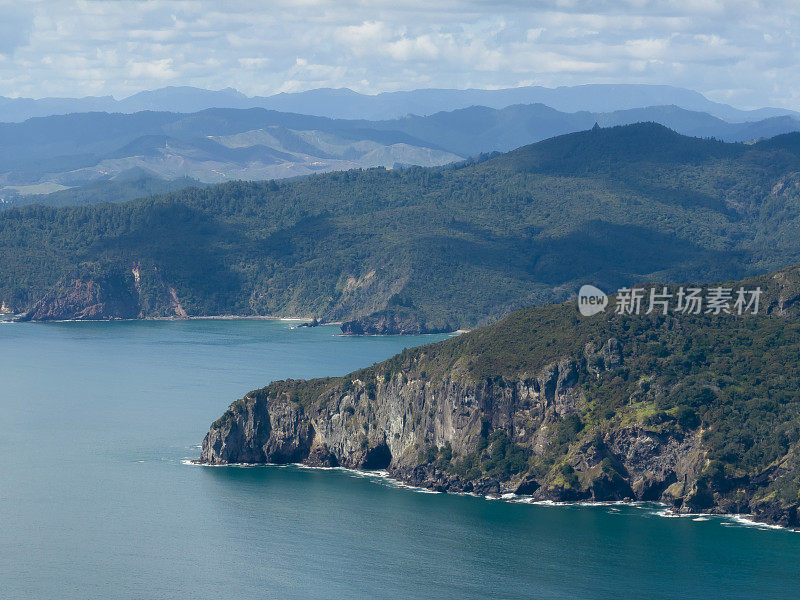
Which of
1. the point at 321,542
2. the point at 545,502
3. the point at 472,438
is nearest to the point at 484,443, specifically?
the point at 472,438

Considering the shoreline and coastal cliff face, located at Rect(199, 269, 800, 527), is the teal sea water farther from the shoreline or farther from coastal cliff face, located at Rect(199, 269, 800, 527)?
coastal cliff face, located at Rect(199, 269, 800, 527)

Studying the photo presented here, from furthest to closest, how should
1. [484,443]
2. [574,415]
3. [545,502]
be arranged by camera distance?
[484,443] < [574,415] < [545,502]

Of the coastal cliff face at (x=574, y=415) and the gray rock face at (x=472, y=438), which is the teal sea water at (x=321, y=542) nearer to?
the gray rock face at (x=472, y=438)

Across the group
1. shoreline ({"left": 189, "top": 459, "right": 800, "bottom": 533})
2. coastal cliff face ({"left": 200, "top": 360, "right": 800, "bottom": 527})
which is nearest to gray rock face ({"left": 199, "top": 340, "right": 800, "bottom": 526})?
coastal cliff face ({"left": 200, "top": 360, "right": 800, "bottom": 527})

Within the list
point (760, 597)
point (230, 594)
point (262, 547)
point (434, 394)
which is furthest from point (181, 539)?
point (760, 597)

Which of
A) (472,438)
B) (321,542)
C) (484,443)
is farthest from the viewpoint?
(472,438)

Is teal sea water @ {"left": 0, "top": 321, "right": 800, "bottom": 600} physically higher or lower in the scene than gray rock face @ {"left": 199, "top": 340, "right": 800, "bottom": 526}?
lower

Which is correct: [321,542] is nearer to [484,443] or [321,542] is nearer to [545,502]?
[545,502]

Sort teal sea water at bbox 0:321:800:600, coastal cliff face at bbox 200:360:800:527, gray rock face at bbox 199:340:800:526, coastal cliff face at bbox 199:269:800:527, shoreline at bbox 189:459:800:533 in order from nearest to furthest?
teal sea water at bbox 0:321:800:600 → shoreline at bbox 189:459:800:533 → coastal cliff face at bbox 199:269:800:527 → coastal cliff face at bbox 200:360:800:527 → gray rock face at bbox 199:340:800:526
